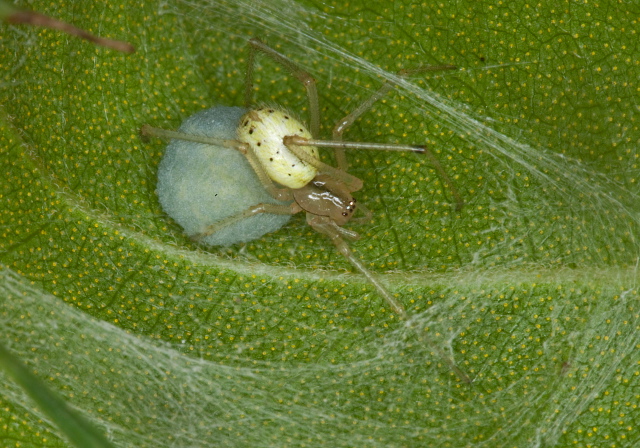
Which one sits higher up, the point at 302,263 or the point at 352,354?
the point at 302,263

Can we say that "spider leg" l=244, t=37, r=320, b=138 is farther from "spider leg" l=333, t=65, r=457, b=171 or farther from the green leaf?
the green leaf

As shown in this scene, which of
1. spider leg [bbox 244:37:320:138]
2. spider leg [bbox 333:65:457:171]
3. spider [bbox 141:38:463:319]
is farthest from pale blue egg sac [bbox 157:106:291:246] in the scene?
spider leg [bbox 333:65:457:171]

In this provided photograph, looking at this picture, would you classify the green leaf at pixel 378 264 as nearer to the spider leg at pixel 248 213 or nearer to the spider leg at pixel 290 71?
the spider leg at pixel 248 213

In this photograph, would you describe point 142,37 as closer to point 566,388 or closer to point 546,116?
point 546,116

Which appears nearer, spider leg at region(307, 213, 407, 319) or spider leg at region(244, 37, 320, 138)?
spider leg at region(307, 213, 407, 319)

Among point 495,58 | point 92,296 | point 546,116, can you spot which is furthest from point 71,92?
A: point 546,116

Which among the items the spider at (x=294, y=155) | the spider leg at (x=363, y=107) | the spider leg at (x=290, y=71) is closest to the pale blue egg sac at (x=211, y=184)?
the spider at (x=294, y=155)
